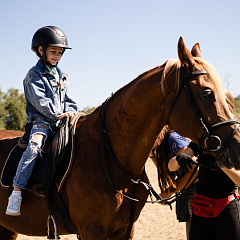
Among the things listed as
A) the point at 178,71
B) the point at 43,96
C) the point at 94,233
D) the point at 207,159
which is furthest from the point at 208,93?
the point at 43,96

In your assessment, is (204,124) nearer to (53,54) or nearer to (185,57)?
(185,57)

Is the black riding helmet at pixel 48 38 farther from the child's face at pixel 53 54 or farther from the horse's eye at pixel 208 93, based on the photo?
the horse's eye at pixel 208 93

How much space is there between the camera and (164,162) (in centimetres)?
338

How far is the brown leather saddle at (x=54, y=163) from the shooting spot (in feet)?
9.74

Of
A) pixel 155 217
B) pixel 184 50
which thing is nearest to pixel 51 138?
pixel 184 50

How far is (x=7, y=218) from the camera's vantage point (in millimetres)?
3355

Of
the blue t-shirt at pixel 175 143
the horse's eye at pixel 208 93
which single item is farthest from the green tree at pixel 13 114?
the horse's eye at pixel 208 93

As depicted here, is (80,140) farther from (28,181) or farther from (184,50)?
(184,50)

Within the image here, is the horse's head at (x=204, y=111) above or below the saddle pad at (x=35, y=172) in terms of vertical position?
above

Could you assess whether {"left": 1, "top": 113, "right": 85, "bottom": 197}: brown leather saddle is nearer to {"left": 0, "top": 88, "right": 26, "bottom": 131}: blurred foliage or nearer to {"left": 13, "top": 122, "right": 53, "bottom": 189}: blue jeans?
{"left": 13, "top": 122, "right": 53, "bottom": 189}: blue jeans

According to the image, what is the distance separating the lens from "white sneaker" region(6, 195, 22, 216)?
3.06 meters

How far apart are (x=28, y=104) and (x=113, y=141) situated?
3.77 ft

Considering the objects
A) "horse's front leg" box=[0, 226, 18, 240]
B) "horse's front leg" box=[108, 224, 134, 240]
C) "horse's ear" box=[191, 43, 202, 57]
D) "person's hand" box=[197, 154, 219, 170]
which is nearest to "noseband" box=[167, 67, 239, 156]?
"person's hand" box=[197, 154, 219, 170]

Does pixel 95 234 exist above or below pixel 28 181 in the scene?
below
